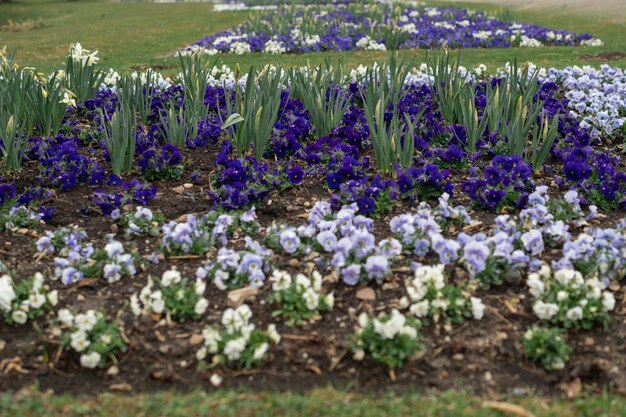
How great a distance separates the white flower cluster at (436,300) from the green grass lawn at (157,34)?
362cm

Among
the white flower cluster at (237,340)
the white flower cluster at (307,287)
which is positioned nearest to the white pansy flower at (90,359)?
the white flower cluster at (237,340)

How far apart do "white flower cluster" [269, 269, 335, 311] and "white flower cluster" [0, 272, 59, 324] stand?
104 centimetres

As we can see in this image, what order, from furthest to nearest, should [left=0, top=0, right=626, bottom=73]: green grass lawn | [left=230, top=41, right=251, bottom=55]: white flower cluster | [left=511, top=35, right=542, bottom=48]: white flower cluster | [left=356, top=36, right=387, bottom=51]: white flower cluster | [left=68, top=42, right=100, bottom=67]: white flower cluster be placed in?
[left=511, top=35, right=542, bottom=48]: white flower cluster → [left=356, top=36, right=387, bottom=51]: white flower cluster → [left=230, top=41, right=251, bottom=55]: white flower cluster → [left=0, top=0, right=626, bottom=73]: green grass lawn → [left=68, top=42, right=100, bottom=67]: white flower cluster

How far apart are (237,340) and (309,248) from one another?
34.2 inches

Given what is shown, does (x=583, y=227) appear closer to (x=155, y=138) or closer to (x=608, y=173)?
(x=608, y=173)

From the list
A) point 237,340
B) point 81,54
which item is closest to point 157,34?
point 81,54

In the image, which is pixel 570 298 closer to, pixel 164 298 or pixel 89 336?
pixel 164 298

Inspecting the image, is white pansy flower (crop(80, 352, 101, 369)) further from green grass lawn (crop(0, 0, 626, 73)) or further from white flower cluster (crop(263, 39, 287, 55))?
white flower cluster (crop(263, 39, 287, 55))

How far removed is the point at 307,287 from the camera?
3.43 meters

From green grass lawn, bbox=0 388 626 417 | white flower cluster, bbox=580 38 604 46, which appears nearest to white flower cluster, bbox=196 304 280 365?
green grass lawn, bbox=0 388 626 417

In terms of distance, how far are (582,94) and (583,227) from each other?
9.64 feet

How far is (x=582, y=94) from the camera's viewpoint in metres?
6.79

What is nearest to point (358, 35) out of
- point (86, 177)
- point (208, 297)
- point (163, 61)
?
point (163, 61)

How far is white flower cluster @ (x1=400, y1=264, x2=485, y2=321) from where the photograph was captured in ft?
10.9
